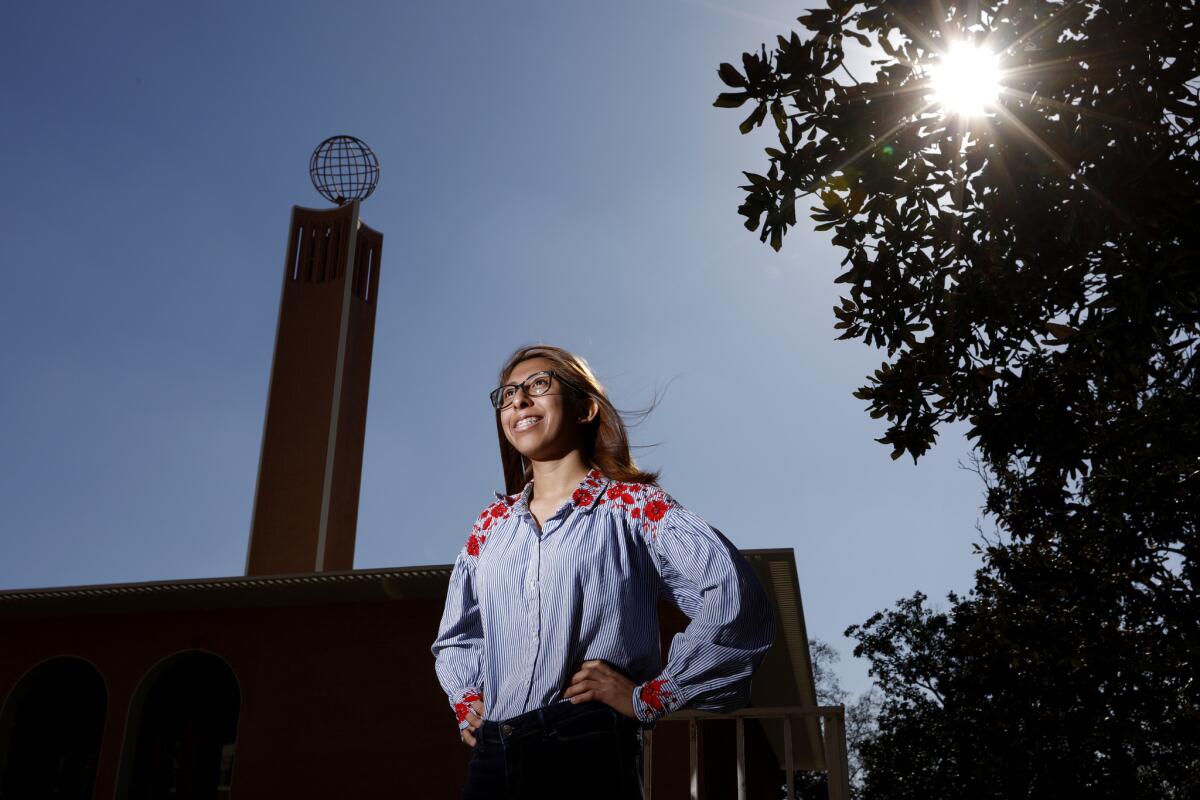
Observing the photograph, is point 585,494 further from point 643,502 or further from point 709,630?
point 709,630

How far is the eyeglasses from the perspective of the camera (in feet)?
7.99

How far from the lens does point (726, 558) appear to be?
2.08 metres

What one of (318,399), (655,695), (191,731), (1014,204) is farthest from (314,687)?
(318,399)

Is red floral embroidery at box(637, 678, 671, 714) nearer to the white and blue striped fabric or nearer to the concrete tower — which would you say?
the white and blue striped fabric

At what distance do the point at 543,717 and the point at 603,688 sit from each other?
127 mm

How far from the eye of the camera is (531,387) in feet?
8.04

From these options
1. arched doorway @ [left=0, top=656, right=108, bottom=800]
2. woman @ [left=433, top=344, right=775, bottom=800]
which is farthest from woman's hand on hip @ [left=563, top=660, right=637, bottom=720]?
arched doorway @ [left=0, top=656, right=108, bottom=800]

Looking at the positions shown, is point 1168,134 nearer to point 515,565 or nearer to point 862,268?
point 862,268

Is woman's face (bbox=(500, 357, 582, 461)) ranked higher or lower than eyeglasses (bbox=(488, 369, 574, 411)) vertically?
lower

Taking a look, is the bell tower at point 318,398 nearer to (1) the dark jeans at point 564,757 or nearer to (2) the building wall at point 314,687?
(2) the building wall at point 314,687

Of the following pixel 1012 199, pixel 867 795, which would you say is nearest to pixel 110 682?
pixel 1012 199

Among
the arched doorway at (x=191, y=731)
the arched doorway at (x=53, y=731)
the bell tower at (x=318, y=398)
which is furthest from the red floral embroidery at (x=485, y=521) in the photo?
the bell tower at (x=318, y=398)

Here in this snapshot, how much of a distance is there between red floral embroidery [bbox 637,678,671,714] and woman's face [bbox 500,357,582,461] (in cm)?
62

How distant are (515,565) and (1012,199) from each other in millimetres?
4020
